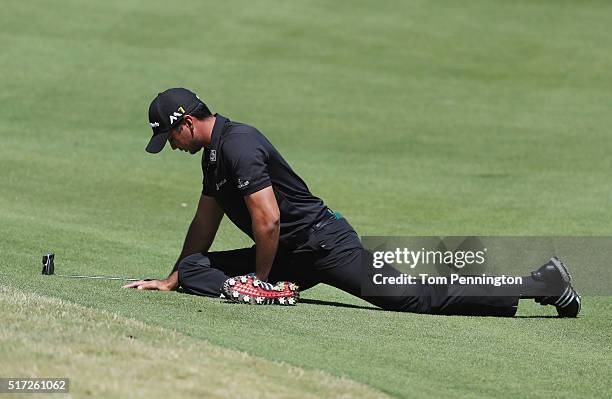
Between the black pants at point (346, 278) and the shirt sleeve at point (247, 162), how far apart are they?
0.74m

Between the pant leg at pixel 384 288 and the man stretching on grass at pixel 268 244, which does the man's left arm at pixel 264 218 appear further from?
the pant leg at pixel 384 288

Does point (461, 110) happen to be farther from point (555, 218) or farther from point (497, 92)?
point (555, 218)

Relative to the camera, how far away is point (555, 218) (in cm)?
1349

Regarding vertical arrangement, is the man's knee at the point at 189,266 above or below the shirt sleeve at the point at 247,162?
below

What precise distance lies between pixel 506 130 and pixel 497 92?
126 inches

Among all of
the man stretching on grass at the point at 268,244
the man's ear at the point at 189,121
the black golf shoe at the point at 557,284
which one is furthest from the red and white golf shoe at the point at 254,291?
the black golf shoe at the point at 557,284

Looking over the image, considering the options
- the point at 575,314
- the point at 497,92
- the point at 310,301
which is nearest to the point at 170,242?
the point at 310,301

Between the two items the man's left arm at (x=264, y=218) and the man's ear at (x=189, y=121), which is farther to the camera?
the man's ear at (x=189, y=121)

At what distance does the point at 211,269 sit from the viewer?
840 cm

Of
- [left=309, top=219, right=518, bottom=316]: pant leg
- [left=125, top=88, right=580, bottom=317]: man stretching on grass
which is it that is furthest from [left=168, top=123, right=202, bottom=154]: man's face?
[left=309, top=219, right=518, bottom=316]: pant leg

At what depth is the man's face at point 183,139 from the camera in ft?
26.3

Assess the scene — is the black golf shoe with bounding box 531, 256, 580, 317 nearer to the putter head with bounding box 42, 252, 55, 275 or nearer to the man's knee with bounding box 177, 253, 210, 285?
the man's knee with bounding box 177, 253, 210, 285

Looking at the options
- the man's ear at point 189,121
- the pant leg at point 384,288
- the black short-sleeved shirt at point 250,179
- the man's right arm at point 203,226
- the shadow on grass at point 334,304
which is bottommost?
the shadow on grass at point 334,304

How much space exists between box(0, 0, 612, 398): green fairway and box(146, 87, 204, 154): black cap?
109 centimetres
